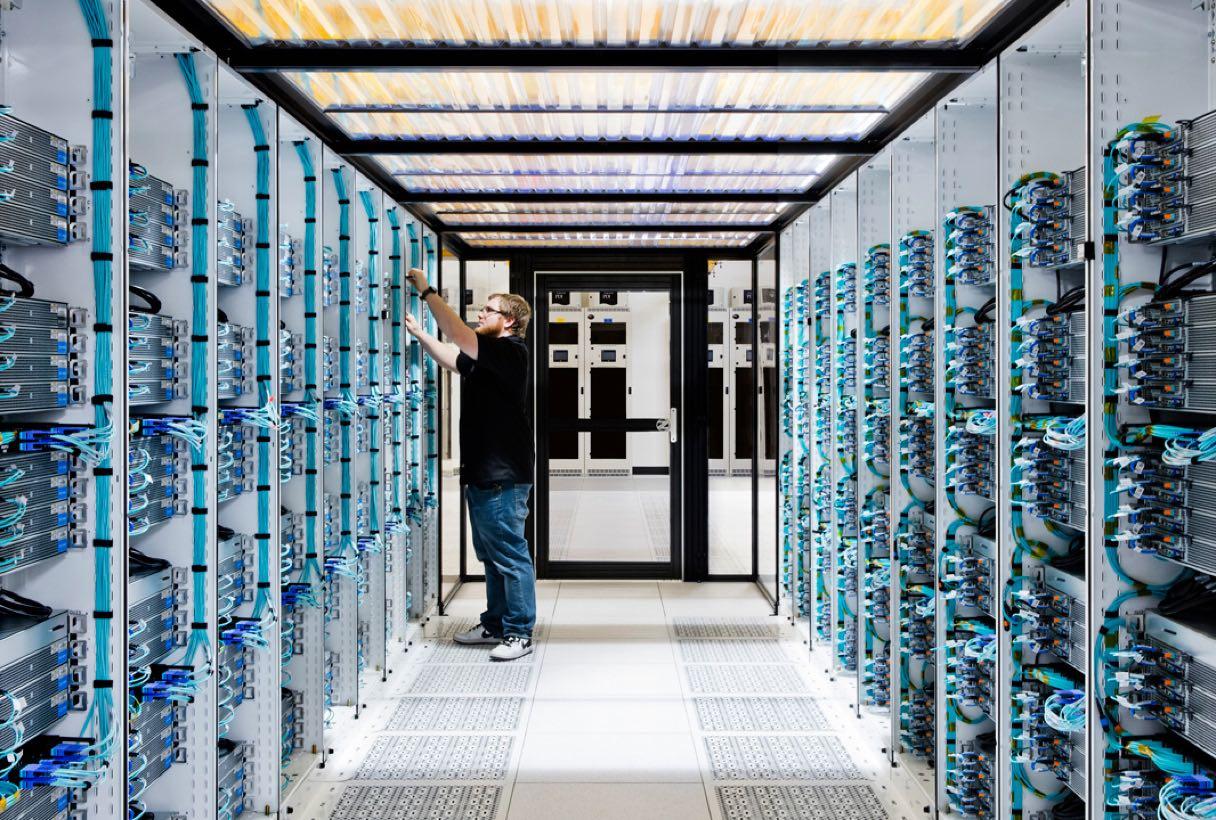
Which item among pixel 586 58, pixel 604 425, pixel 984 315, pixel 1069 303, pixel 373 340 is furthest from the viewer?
pixel 604 425

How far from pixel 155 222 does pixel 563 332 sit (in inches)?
164

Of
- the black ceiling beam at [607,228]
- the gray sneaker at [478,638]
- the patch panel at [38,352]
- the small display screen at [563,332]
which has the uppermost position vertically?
the black ceiling beam at [607,228]

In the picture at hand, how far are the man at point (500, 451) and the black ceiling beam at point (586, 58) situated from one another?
6.51ft

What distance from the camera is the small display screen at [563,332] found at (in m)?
6.24

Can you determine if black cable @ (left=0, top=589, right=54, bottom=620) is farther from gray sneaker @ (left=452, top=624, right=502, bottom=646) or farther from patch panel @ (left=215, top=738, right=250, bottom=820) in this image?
gray sneaker @ (left=452, top=624, right=502, bottom=646)

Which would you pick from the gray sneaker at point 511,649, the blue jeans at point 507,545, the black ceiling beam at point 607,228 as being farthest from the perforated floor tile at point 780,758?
the black ceiling beam at point 607,228

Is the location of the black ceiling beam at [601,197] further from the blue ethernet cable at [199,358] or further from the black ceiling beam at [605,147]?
the blue ethernet cable at [199,358]

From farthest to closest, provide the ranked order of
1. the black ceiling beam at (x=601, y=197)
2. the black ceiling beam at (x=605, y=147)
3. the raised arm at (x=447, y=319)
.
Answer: the black ceiling beam at (x=601, y=197), the raised arm at (x=447, y=319), the black ceiling beam at (x=605, y=147)

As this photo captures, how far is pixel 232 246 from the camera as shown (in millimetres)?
2658

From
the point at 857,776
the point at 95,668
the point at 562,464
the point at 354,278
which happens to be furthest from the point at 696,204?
the point at 95,668

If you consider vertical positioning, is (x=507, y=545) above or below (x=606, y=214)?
below

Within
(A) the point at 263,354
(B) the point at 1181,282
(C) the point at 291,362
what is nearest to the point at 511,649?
(C) the point at 291,362

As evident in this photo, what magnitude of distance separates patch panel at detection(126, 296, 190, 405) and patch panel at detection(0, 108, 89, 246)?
0.30 m

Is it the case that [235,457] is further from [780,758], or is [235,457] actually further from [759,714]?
[759,714]
